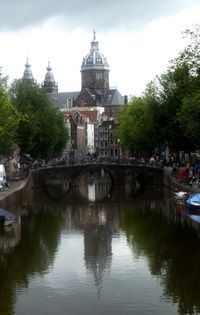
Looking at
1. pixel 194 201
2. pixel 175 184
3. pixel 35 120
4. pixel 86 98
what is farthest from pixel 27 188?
pixel 86 98

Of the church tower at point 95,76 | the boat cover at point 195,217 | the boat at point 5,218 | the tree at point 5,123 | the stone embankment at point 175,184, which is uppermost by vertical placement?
the church tower at point 95,76

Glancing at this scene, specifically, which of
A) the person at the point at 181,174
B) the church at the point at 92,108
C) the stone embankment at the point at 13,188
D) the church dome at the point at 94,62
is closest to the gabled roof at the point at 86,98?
the church at the point at 92,108

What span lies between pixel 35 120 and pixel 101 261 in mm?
49405

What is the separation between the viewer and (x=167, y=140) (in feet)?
246

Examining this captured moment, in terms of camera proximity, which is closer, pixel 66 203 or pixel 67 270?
pixel 67 270

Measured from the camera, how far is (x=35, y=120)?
8131cm

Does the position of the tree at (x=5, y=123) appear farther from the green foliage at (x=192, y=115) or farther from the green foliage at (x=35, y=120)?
the green foliage at (x=35, y=120)

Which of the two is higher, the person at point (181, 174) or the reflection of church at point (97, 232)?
the person at point (181, 174)

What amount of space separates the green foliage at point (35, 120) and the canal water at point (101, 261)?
2283 cm

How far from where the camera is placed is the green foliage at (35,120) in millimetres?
80812

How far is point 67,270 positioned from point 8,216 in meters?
12.9

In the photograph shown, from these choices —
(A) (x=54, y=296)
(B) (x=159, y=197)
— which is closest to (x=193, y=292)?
(A) (x=54, y=296)

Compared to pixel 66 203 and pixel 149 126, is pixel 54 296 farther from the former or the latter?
pixel 149 126

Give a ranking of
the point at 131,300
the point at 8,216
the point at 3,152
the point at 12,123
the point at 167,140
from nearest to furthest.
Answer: the point at 131,300 < the point at 8,216 < the point at 12,123 < the point at 3,152 < the point at 167,140
